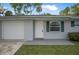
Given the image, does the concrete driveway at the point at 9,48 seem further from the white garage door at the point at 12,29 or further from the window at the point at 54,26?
the window at the point at 54,26

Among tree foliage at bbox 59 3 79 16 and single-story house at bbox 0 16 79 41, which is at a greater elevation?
tree foliage at bbox 59 3 79 16

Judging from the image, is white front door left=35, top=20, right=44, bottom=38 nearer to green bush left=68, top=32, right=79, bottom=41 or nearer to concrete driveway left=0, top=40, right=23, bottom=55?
green bush left=68, top=32, right=79, bottom=41

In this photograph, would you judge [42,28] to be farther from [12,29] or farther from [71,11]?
[71,11]

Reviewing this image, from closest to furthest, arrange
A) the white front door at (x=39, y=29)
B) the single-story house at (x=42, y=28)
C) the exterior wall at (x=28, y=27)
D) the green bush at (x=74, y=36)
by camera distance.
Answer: the green bush at (x=74, y=36), the exterior wall at (x=28, y=27), the single-story house at (x=42, y=28), the white front door at (x=39, y=29)

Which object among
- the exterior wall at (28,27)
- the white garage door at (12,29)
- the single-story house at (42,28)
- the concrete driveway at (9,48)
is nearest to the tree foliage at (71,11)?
Answer: the single-story house at (42,28)

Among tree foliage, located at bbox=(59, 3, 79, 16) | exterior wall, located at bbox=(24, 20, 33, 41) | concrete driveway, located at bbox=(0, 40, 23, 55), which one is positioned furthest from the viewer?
tree foliage, located at bbox=(59, 3, 79, 16)

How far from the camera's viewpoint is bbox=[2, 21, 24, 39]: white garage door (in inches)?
717

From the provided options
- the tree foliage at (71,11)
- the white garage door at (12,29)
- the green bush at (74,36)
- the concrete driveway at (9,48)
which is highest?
the tree foliage at (71,11)

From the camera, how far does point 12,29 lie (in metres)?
18.5

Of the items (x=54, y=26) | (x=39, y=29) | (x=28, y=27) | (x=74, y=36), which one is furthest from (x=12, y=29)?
(x=74, y=36)

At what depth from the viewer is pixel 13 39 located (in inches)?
714

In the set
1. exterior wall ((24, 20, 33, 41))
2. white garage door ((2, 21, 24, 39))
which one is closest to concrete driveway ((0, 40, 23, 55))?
exterior wall ((24, 20, 33, 41))

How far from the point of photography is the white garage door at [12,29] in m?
18.2

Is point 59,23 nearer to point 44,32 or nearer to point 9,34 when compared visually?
point 44,32
